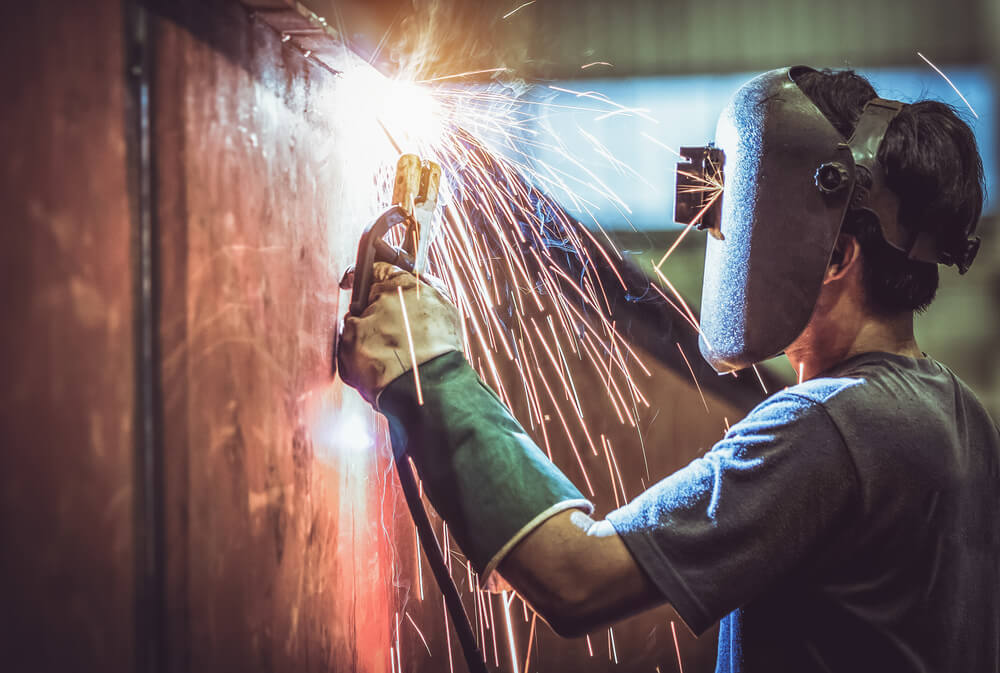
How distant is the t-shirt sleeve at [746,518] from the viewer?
910mm

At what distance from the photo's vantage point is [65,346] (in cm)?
53

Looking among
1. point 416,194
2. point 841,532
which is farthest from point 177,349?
point 841,532

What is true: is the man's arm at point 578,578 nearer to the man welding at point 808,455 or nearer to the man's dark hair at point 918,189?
the man welding at point 808,455

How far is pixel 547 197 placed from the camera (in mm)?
1952

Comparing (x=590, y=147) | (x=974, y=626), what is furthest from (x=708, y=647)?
(x=590, y=147)

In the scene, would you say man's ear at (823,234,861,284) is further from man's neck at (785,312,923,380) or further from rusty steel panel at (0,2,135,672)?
rusty steel panel at (0,2,135,672)

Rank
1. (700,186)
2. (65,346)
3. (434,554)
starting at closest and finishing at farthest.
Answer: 1. (65,346)
2. (434,554)
3. (700,186)

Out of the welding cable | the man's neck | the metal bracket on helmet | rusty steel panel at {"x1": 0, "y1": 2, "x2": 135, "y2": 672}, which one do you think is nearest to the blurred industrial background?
rusty steel panel at {"x1": 0, "y1": 2, "x2": 135, "y2": 672}

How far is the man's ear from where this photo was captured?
113 cm

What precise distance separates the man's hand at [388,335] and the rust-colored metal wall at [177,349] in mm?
37

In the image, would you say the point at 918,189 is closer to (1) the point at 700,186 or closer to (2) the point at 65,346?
(1) the point at 700,186

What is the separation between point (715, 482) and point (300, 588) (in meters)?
0.58

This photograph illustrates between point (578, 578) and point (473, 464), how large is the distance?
0.68 feet

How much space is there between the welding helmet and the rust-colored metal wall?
675mm
